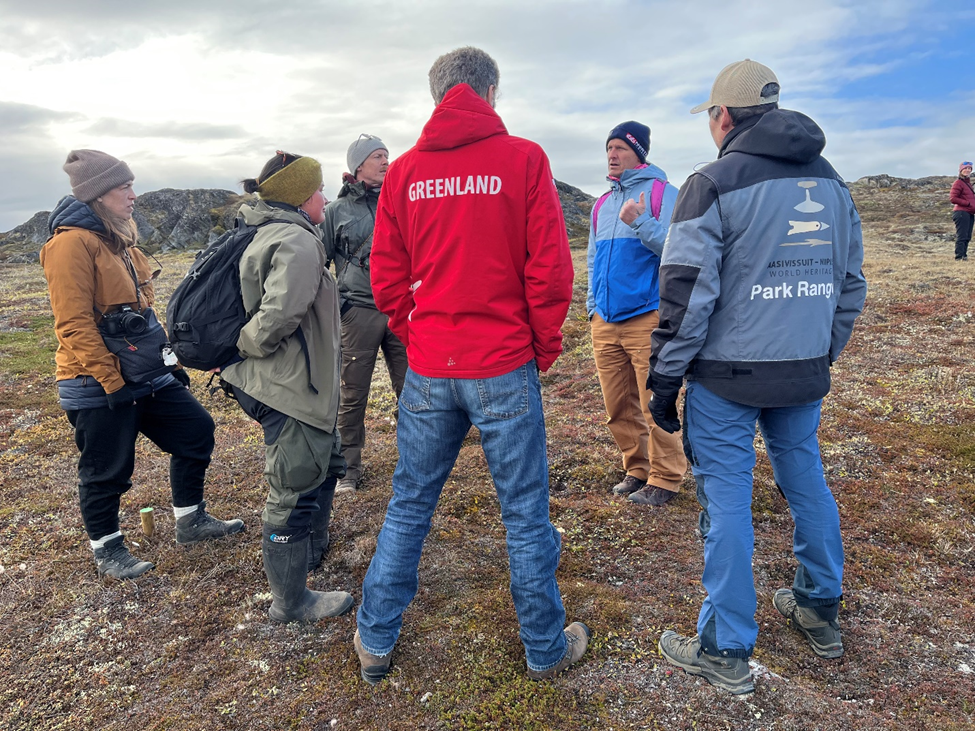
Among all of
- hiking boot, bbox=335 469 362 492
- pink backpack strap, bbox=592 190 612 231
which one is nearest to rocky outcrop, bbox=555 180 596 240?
pink backpack strap, bbox=592 190 612 231

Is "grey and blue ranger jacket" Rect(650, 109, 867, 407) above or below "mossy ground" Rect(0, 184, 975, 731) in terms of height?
above

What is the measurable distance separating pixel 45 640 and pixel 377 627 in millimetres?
2861

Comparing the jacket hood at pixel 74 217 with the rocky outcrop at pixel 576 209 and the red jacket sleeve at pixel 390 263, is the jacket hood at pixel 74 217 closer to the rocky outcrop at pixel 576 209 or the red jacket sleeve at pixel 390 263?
the red jacket sleeve at pixel 390 263

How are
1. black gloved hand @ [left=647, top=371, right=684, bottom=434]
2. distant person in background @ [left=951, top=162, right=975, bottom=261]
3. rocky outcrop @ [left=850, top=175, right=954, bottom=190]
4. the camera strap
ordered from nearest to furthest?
black gloved hand @ [left=647, top=371, right=684, bottom=434]
the camera strap
distant person in background @ [left=951, top=162, right=975, bottom=261]
rocky outcrop @ [left=850, top=175, right=954, bottom=190]

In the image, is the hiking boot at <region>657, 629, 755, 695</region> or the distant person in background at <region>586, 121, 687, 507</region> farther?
the distant person in background at <region>586, 121, 687, 507</region>

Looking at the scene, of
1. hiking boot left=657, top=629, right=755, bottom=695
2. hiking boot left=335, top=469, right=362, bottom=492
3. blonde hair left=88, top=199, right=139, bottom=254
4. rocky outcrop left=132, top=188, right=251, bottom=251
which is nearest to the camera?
hiking boot left=657, top=629, right=755, bottom=695

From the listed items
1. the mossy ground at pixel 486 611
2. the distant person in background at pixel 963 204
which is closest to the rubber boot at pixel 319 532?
the mossy ground at pixel 486 611

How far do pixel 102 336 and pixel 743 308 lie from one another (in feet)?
16.8

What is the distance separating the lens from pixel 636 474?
7152 mm

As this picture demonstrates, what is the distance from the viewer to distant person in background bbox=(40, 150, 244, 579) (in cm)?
504

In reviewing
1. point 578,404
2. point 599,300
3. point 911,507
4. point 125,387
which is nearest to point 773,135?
point 599,300

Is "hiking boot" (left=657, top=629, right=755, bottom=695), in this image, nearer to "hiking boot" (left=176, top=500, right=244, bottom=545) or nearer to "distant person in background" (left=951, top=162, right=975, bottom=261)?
"hiking boot" (left=176, top=500, right=244, bottom=545)

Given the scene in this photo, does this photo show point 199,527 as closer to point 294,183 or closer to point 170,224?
point 294,183

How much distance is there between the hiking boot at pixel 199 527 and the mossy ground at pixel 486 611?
132mm
